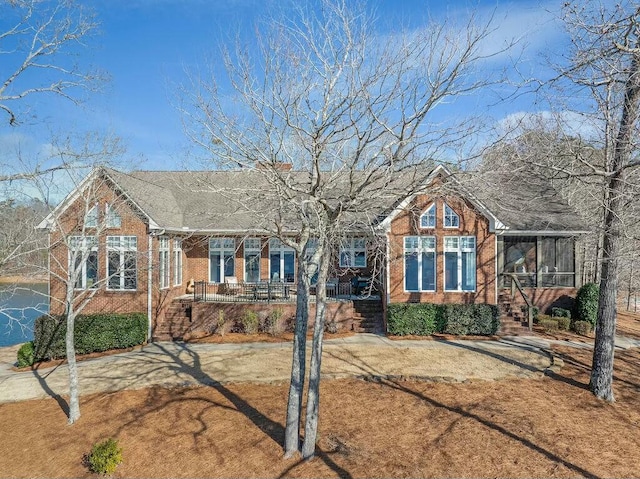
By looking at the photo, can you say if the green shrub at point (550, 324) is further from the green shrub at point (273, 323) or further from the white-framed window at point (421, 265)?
the green shrub at point (273, 323)

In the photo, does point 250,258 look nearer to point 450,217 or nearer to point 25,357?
point 450,217

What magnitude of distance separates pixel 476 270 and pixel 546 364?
4.84 meters

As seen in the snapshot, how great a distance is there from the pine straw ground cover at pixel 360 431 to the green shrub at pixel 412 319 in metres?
4.71

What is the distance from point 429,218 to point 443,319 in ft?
12.7

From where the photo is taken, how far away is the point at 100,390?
11203 mm

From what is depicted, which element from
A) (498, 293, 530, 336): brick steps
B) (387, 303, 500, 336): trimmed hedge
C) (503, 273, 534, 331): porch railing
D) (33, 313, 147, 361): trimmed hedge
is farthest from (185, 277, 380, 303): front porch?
(503, 273, 534, 331): porch railing

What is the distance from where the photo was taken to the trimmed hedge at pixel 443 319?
612 inches

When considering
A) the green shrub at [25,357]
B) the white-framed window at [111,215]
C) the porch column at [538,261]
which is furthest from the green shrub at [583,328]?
the green shrub at [25,357]

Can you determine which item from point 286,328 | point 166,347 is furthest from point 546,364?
point 166,347

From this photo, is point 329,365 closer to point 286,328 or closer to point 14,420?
point 286,328

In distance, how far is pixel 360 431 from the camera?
858 centimetres

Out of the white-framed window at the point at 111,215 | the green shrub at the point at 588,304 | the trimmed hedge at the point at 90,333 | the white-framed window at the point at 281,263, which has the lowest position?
the trimmed hedge at the point at 90,333

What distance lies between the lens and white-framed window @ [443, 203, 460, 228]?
16.5 metres

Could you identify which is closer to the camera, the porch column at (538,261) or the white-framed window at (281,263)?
the porch column at (538,261)
